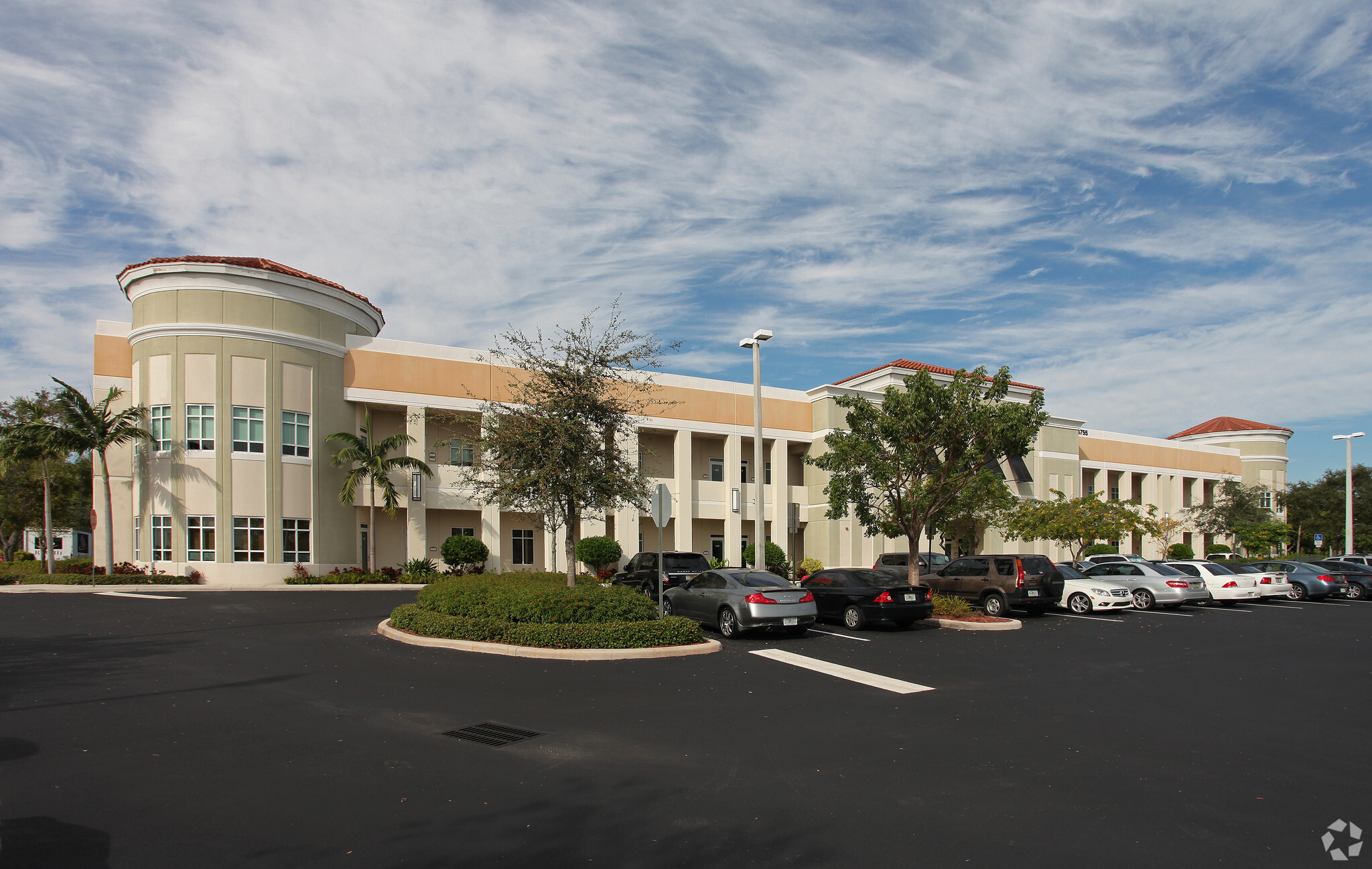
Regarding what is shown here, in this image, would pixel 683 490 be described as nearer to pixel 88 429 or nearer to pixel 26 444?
pixel 88 429

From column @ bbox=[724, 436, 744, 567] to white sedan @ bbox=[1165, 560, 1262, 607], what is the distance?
1720 centimetres

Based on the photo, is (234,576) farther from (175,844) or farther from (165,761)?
(175,844)

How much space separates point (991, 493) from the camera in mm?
22828

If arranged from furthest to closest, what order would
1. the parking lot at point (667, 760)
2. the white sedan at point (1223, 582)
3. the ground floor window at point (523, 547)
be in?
the ground floor window at point (523, 547)
the white sedan at point (1223, 582)
the parking lot at point (667, 760)

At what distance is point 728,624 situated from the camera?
51.3 feet

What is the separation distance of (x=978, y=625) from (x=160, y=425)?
27.9 metres

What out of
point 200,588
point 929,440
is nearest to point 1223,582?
point 929,440

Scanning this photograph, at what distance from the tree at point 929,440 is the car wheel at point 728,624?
648 centimetres

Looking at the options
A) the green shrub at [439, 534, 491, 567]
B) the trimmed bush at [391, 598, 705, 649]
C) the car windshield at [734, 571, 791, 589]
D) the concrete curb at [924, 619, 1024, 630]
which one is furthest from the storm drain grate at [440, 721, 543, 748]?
the green shrub at [439, 534, 491, 567]

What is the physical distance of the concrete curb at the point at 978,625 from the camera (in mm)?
17859

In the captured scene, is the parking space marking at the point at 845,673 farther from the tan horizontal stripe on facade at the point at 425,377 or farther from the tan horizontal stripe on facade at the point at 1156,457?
the tan horizontal stripe on facade at the point at 1156,457

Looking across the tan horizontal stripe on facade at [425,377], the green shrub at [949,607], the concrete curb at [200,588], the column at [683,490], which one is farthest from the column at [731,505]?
the green shrub at [949,607]

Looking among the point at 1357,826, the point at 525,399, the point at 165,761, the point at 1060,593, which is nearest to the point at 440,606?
the point at 525,399

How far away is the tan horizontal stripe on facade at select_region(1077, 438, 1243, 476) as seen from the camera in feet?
163
